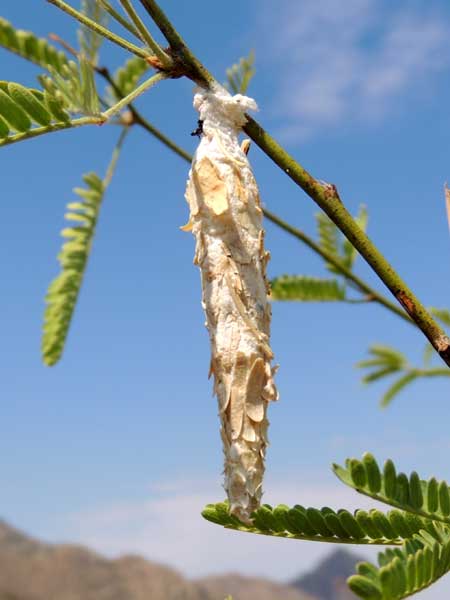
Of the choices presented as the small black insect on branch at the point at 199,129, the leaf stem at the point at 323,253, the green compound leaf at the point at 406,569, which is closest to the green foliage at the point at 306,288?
the leaf stem at the point at 323,253

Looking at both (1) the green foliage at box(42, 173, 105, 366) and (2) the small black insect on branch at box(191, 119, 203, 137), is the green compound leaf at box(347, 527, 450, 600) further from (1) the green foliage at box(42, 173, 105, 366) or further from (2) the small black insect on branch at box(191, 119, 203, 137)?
(1) the green foliage at box(42, 173, 105, 366)

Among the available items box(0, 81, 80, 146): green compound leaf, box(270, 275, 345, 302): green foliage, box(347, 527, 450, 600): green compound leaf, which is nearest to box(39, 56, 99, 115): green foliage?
box(0, 81, 80, 146): green compound leaf

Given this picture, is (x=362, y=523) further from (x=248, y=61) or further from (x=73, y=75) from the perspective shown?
(x=248, y=61)

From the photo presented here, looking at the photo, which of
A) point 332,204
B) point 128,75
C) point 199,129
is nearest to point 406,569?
point 332,204

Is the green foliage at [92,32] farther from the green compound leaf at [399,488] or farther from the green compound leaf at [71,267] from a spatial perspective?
the green compound leaf at [399,488]

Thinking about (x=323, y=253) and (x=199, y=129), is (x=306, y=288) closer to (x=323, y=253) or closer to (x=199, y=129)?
(x=323, y=253)

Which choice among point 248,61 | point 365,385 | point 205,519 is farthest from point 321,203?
point 365,385
